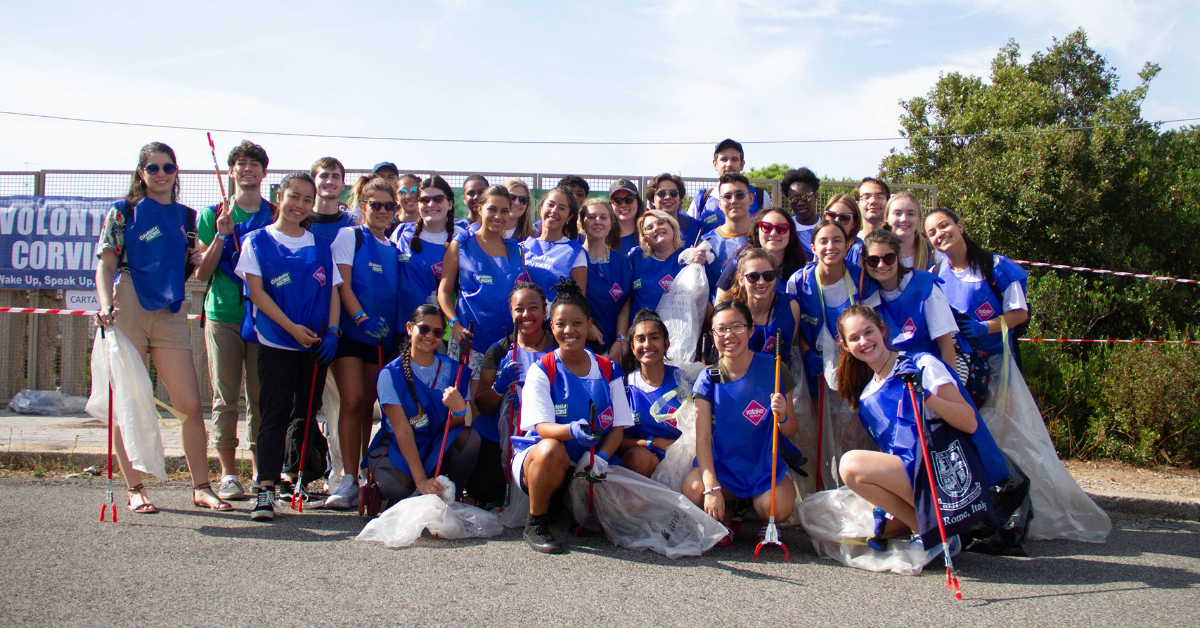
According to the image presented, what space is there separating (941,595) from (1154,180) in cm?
1218

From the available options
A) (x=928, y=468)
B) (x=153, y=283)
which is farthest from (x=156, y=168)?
(x=928, y=468)

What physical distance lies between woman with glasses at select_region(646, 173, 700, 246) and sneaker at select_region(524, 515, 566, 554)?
2.23 meters

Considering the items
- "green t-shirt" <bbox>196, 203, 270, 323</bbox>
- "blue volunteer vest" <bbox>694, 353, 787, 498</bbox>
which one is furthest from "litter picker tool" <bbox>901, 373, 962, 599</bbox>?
"green t-shirt" <bbox>196, 203, 270, 323</bbox>

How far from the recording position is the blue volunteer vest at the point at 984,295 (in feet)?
15.9

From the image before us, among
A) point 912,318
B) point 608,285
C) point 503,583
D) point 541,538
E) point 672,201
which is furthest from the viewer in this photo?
point 672,201

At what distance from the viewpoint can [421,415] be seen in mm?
4645

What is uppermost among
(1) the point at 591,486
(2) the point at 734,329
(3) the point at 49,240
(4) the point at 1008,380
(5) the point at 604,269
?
(3) the point at 49,240

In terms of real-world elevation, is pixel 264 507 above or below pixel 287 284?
below

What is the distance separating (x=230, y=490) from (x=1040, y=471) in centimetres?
479

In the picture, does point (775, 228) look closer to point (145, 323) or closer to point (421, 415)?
point (421, 415)

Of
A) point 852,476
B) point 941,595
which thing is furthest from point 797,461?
point 941,595

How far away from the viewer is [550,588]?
3479 mm

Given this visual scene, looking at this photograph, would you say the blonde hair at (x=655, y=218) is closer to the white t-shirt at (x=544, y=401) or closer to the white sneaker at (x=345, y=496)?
the white t-shirt at (x=544, y=401)

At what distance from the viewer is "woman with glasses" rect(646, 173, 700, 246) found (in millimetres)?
5578
